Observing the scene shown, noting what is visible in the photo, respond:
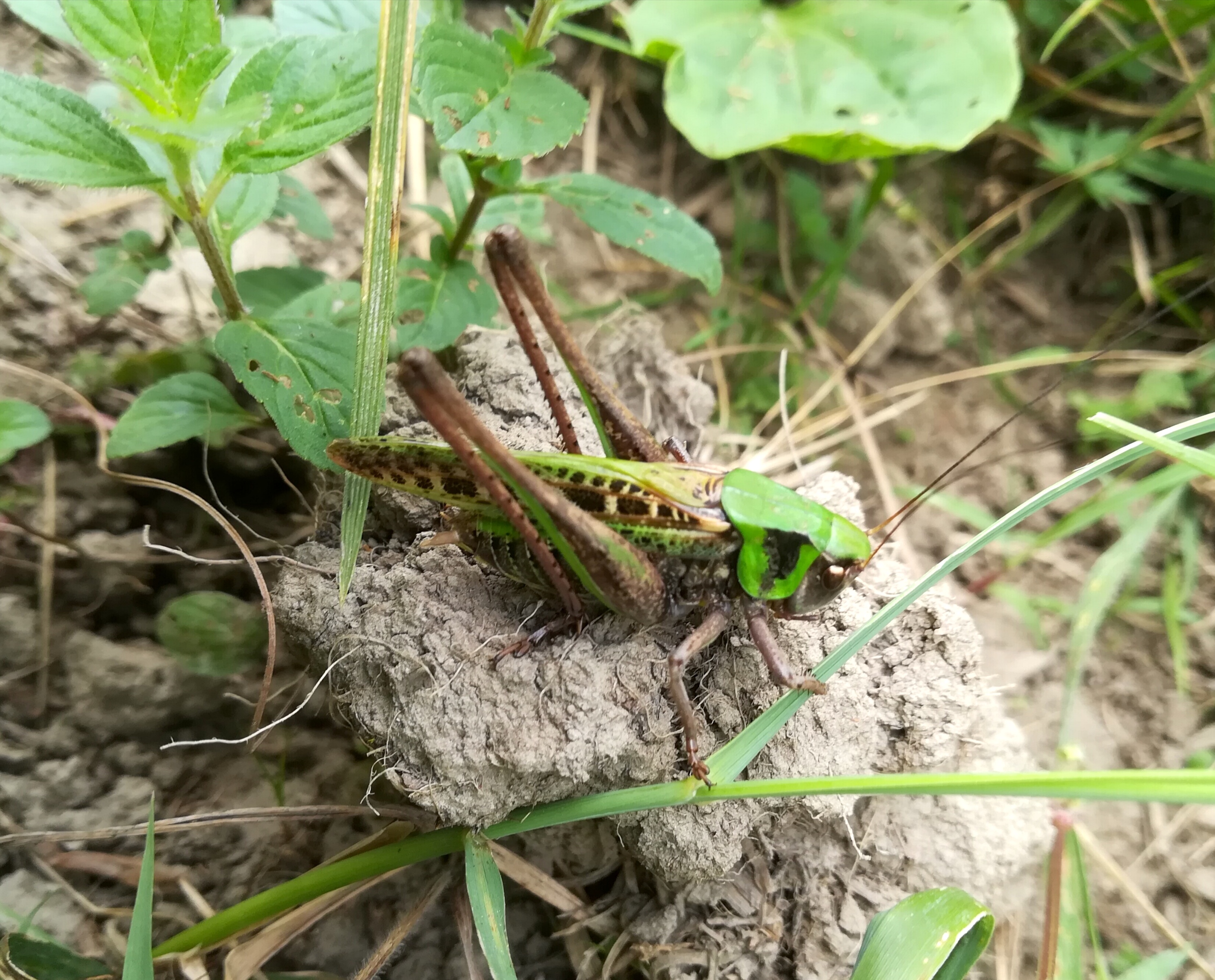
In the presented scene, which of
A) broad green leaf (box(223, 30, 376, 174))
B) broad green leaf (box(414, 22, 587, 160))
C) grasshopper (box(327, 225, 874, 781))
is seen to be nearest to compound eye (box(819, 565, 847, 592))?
grasshopper (box(327, 225, 874, 781))

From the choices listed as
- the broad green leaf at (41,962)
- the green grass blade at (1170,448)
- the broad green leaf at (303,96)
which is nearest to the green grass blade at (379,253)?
the broad green leaf at (303,96)

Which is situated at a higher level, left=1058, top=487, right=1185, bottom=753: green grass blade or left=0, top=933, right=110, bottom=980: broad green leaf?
left=0, top=933, right=110, bottom=980: broad green leaf

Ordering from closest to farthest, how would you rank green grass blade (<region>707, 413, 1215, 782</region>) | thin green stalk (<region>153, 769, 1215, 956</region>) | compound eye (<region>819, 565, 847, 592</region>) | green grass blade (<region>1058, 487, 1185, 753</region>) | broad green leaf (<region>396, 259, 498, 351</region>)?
thin green stalk (<region>153, 769, 1215, 956</region>), green grass blade (<region>707, 413, 1215, 782</region>), compound eye (<region>819, 565, 847, 592</region>), broad green leaf (<region>396, 259, 498, 351</region>), green grass blade (<region>1058, 487, 1185, 753</region>)

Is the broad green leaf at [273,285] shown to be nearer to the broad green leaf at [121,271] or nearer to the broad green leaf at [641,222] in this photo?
the broad green leaf at [121,271]

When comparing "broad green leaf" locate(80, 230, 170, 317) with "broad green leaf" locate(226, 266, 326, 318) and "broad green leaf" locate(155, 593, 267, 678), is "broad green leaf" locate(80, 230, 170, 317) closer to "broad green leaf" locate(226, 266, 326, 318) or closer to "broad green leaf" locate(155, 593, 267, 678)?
"broad green leaf" locate(226, 266, 326, 318)

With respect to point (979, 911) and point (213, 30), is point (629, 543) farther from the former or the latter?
point (213, 30)

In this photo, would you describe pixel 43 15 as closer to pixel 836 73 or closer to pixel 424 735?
pixel 424 735
